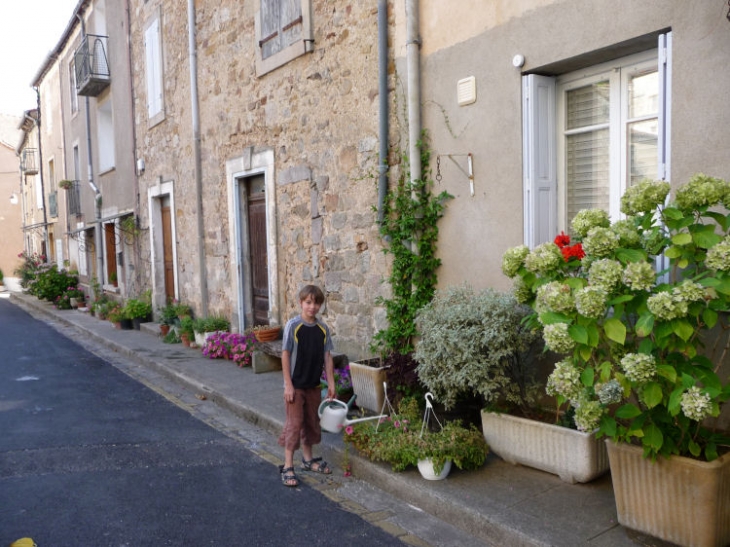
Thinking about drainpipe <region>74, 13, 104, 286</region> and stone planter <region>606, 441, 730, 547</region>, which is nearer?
stone planter <region>606, 441, 730, 547</region>

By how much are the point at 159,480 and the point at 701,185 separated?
3.90 metres

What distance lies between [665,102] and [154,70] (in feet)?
32.0

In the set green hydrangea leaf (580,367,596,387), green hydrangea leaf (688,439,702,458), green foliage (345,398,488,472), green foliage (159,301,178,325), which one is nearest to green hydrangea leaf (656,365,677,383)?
green hydrangea leaf (580,367,596,387)

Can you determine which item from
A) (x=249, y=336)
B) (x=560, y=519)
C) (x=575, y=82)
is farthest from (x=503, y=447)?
(x=249, y=336)

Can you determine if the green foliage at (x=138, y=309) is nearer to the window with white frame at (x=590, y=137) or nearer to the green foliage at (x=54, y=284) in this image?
the green foliage at (x=54, y=284)

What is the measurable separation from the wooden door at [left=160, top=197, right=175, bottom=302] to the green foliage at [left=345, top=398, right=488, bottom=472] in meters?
8.46

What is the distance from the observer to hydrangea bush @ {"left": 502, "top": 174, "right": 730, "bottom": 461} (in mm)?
2785

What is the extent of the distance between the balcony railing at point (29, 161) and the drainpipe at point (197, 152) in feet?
64.4

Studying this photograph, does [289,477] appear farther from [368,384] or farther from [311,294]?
[368,384]

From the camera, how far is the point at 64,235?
21.6 metres

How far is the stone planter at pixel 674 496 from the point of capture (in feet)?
9.87

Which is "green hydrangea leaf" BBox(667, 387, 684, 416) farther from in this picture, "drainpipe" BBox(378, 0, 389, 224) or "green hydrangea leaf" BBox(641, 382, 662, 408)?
"drainpipe" BBox(378, 0, 389, 224)

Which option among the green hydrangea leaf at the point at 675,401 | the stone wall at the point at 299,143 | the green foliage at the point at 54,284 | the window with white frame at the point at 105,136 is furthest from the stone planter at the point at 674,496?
the green foliage at the point at 54,284

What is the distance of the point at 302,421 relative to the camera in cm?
460
